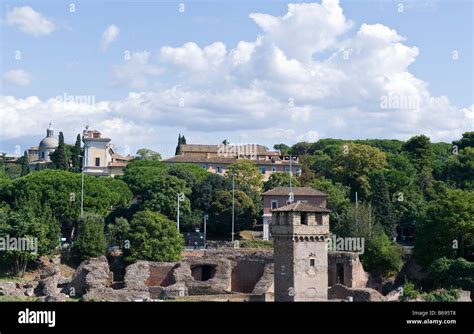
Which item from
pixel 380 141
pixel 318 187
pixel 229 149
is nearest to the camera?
pixel 318 187

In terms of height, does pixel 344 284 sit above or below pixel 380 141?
below

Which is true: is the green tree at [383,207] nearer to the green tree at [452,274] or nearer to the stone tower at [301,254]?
the green tree at [452,274]

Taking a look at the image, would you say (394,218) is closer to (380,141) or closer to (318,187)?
(318,187)

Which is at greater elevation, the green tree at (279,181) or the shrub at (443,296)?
the green tree at (279,181)

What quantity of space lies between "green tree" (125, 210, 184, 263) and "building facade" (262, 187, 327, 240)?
14320 millimetres

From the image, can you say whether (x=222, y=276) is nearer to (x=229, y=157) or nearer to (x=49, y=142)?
(x=229, y=157)

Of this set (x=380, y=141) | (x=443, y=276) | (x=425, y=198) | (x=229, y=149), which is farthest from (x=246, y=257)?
(x=380, y=141)

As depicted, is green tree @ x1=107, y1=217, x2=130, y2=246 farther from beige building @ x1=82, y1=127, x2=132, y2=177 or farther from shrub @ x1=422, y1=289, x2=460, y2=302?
beige building @ x1=82, y1=127, x2=132, y2=177

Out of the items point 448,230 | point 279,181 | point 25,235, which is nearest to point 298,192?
point 279,181

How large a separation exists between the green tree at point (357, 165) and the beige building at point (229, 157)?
10.1m

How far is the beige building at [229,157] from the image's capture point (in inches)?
4103

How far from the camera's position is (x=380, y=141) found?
441 ft

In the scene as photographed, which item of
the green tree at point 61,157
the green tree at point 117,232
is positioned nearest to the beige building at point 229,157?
the green tree at point 61,157
